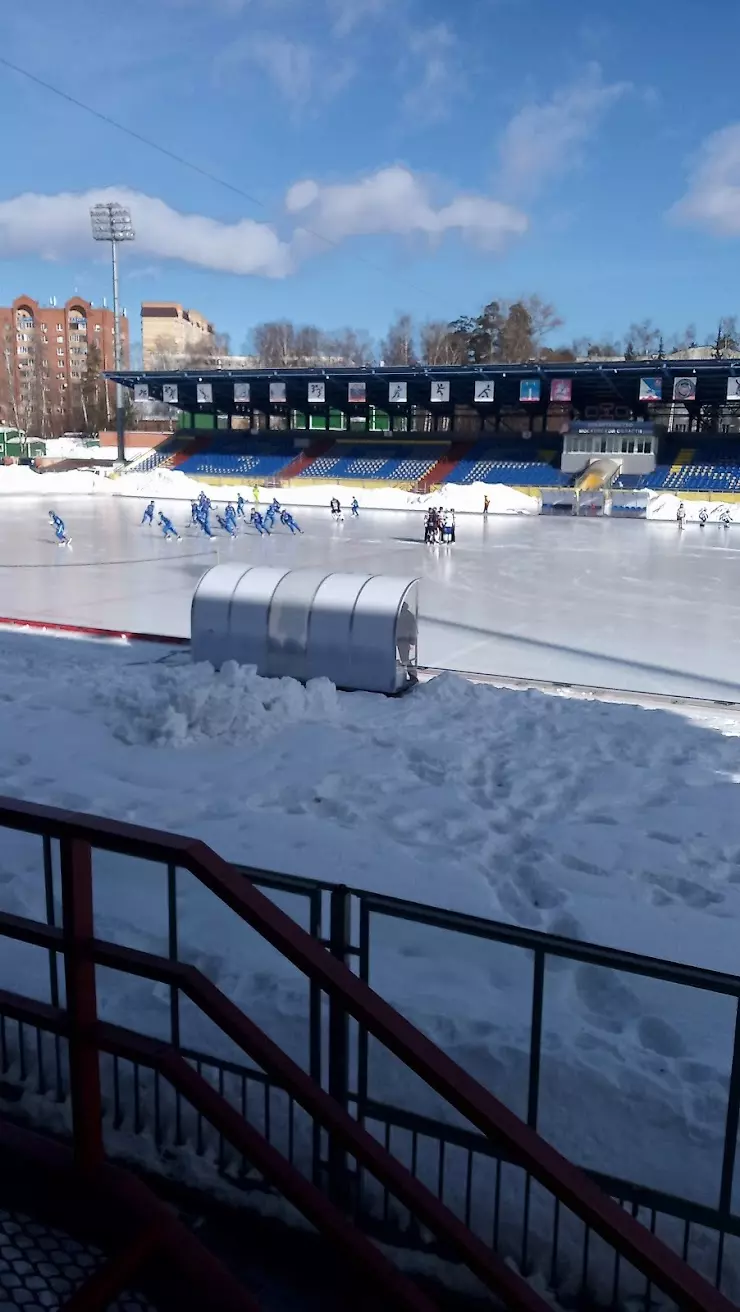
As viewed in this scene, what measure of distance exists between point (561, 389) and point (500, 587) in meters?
34.2

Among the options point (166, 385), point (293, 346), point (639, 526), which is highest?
point (293, 346)

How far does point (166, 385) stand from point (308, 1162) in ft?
206

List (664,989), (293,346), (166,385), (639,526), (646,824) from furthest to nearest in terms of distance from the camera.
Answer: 1. (293,346)
2. (166,385)
3. (639,526)
4. (646,824)
5. (664,989)

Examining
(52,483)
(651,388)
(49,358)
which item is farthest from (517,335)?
(49,358)

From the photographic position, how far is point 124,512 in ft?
134

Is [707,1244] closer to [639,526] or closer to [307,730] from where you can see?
[307,730]

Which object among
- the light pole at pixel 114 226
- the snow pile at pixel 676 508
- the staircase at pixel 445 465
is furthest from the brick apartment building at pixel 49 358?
the snow pile at pixel 676 508

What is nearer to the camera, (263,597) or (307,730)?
(307,730)

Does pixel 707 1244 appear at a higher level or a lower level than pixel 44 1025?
lower

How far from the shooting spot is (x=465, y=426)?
69.4 m

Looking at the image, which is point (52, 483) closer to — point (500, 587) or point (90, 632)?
point (500, 587)

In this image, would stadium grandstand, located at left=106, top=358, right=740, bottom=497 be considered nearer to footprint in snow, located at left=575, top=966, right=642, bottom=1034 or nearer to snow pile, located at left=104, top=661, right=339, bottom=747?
snow pile, located at left=104, top=661, right=339, bottom=747

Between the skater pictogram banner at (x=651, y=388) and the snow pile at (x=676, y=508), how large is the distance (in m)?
6.35

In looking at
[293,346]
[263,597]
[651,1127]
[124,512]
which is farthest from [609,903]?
[293,346]
